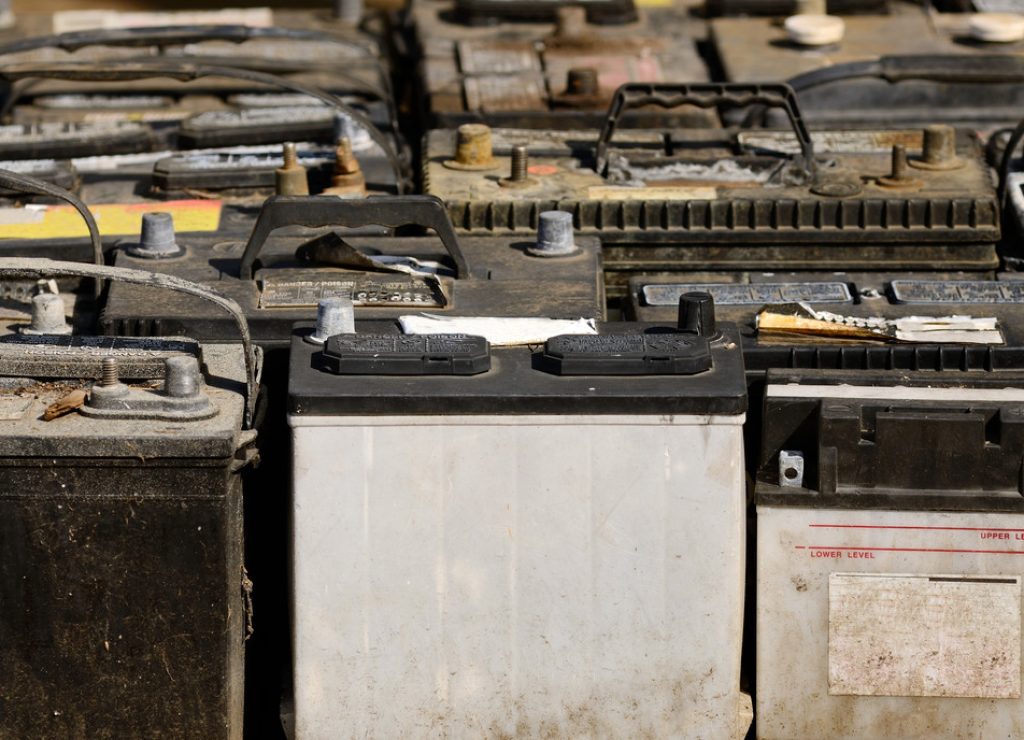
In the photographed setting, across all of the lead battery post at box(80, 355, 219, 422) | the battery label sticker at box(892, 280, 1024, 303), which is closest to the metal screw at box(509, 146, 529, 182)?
the battery label sticker at box(892, 280, 1024, 303)

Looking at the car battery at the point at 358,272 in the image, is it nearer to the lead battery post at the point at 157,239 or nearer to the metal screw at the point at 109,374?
the lead battery post at the point at 157,239

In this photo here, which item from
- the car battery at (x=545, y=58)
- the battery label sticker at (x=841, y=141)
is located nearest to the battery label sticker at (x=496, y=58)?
the car battery at (x=545, y=58)

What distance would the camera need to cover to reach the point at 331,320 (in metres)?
2.98

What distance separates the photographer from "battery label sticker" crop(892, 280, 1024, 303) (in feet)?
11.3

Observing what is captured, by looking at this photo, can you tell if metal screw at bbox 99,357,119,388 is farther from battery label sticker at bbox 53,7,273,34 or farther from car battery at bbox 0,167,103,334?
battery label sticker at bbox 53,7,273,34

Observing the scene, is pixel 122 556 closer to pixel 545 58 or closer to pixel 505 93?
pixel 505 93

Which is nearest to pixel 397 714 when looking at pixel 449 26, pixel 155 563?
pixel 155 563

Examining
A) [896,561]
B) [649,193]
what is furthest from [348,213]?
[896,561]

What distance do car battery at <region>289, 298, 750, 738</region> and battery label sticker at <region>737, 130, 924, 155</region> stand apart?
159cm

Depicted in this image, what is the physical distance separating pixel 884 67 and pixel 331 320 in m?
2.41

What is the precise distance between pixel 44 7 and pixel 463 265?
9.47 m

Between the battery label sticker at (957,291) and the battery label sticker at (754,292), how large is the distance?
0.11m

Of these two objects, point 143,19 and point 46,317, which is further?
point 143,19

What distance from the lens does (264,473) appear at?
3090 mm
